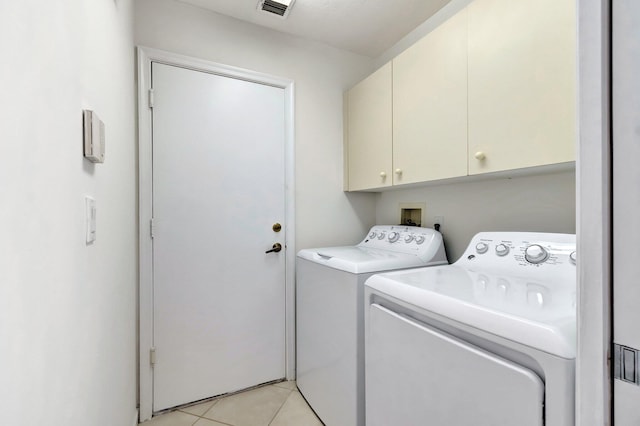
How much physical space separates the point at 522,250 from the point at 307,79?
1.76 meters

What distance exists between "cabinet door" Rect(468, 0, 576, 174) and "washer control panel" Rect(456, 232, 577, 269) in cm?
33

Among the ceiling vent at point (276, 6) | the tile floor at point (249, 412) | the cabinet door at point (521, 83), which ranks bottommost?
the tile floor at point (249, 412)

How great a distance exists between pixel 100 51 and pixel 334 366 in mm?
1605

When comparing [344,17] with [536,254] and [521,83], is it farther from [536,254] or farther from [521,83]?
[536,254]

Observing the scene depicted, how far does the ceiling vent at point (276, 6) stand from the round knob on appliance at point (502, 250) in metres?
1.75

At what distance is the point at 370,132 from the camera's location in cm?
201

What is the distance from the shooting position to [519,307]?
0.79m

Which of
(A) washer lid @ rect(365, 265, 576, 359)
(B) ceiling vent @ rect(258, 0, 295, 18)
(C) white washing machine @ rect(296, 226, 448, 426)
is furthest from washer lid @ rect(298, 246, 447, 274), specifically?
(B) ceiling vent @ rect(258, 0, 295, 18)

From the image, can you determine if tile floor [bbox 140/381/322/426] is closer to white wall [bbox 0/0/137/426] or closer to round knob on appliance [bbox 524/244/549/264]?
white wall [bbox 0/0/137/426]

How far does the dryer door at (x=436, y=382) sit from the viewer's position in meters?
0.69

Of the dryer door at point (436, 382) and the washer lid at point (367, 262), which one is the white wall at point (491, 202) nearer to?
the washer lid at point (367, 262)

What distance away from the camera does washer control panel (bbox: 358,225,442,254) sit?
5.68 ft

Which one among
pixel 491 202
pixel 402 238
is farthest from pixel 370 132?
pixel 491 202
